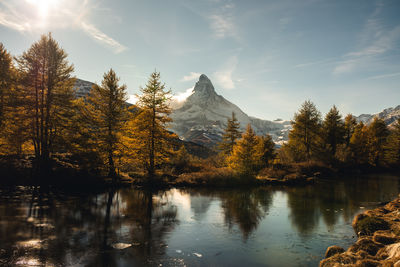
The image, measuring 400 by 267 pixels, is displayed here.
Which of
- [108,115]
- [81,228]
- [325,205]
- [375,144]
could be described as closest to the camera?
[81,228]

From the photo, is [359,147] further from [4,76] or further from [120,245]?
[4,76]

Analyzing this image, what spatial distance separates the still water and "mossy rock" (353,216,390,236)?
0.60 meters

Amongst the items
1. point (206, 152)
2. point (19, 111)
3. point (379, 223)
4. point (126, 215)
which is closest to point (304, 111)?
point (379, 223)

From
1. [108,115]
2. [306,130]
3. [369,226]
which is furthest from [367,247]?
[306,130]

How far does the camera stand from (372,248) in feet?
31.7

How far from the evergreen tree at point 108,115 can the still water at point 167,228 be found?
6.22 meters

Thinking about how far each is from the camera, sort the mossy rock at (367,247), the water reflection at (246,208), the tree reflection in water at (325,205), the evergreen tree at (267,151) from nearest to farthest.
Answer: the mossy rock at (367,247) < the water reflection at (246,208) < the tree reflection in water at (325,205) < the evergreen tree at (267,151)

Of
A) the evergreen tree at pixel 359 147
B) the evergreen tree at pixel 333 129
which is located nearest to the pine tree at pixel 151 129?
the evergreen tree at pixel 333 129

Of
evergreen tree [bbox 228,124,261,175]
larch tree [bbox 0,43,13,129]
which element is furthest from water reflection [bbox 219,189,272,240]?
larch tree [bbox 0,43,13,129]

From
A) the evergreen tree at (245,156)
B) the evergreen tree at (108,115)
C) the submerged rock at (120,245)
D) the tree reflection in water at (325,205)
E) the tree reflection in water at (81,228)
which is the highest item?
the evergreen tree at (108,115)

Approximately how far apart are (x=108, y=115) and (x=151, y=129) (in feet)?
17.2

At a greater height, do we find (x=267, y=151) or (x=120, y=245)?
(x=267, y=151)

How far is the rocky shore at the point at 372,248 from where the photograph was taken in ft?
27.4

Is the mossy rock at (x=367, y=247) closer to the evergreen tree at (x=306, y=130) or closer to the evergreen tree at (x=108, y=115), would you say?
the evergreen tree at (x=108, y=115)
